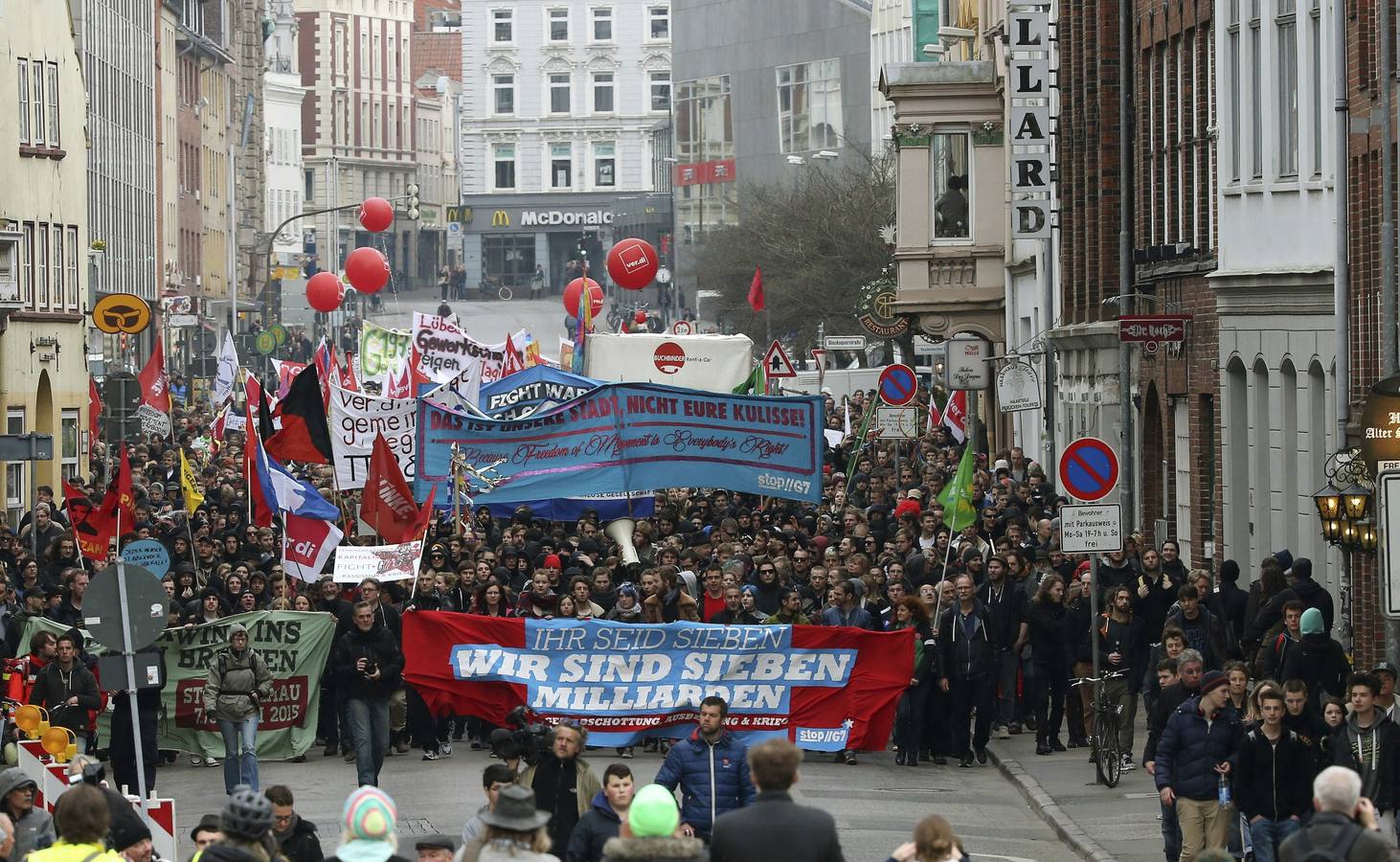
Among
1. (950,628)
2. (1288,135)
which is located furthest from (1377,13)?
(950,628)

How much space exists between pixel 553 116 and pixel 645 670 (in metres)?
131

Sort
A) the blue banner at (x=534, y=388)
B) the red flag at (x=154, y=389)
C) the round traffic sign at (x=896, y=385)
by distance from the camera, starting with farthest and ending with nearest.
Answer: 1. the red flag at (x=154, y=389)
2. the round traffic sign at (x=896, y=385)
3. the blue banner at (x=534, y=388)

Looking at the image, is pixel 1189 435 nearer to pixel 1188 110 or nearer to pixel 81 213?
pixel 1188 110

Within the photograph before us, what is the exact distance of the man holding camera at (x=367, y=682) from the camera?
19.3 metres

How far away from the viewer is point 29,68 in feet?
153

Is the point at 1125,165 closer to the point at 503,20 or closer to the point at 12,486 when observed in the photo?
the point at 12,486

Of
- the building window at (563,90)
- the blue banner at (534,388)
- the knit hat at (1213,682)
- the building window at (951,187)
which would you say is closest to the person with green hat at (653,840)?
the knit hat at (1213,682)

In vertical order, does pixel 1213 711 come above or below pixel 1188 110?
below

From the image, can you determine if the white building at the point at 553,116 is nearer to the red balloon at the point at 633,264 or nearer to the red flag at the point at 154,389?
the red balloon at the point at 633,264

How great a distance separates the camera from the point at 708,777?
13.8 metres

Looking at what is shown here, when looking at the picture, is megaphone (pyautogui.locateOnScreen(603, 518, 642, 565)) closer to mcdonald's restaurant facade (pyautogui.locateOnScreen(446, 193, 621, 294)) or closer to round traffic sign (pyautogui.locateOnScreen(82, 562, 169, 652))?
round traffic sign (pyautogui.locateOnScreen(82, 562, 169, 652))

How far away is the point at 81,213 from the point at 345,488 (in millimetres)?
21141

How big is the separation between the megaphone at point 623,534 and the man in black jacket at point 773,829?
18179 millimetres

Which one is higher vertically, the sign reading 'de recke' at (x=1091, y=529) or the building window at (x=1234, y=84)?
the building window at (x=1234, y=84)
